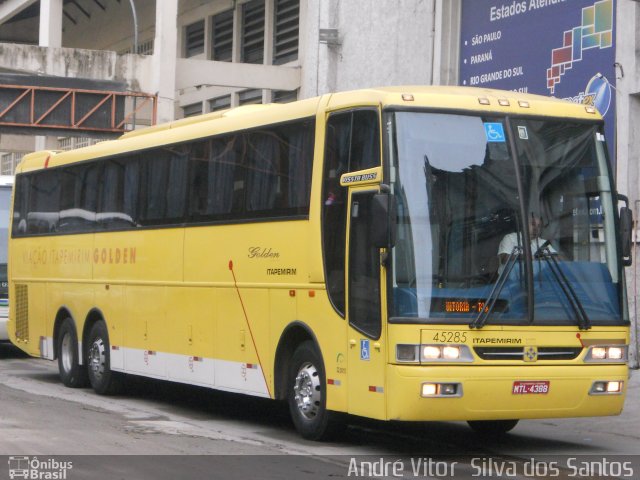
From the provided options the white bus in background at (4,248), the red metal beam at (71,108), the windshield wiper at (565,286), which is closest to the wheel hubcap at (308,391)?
the windshield wiper at (565,286)

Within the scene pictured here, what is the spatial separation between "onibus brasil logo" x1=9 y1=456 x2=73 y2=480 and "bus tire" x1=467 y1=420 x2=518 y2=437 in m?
4.47

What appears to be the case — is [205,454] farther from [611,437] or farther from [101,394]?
[101,394]

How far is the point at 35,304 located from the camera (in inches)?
774

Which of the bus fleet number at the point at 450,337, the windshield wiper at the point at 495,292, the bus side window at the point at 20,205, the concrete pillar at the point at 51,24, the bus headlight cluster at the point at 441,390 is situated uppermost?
the concrete pillar at the point at 51,24

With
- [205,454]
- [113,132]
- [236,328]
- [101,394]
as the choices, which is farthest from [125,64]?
[205,454]

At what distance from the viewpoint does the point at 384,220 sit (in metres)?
10.7

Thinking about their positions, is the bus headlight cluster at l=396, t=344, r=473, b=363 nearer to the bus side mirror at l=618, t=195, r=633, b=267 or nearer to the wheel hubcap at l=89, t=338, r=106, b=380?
the bus side mirror at l=618, t=195, r=633, b=267

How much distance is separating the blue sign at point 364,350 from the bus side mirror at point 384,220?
94 cm

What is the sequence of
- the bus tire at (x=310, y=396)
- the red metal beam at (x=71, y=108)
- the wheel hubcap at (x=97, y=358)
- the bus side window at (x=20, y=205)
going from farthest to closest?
the red metal beam at (x=71, y=108), the bus side window at (x=20, y=205), the wheel hubcap at (x=97, y=358), the bus tire at (x=310, y=396)

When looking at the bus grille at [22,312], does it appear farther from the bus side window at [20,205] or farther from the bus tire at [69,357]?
the bus tire at [69,357]

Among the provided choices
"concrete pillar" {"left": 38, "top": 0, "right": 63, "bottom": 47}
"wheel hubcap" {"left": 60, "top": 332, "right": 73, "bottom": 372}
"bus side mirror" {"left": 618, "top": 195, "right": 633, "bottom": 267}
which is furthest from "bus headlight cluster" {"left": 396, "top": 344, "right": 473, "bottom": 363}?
"concrete pillar" {"left": 38, "top": 0, "right": 63, "bottom": 47}

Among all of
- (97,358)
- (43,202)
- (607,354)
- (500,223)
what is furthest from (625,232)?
(43,202)

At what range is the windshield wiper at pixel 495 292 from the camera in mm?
10797

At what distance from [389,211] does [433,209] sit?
0.43 m
